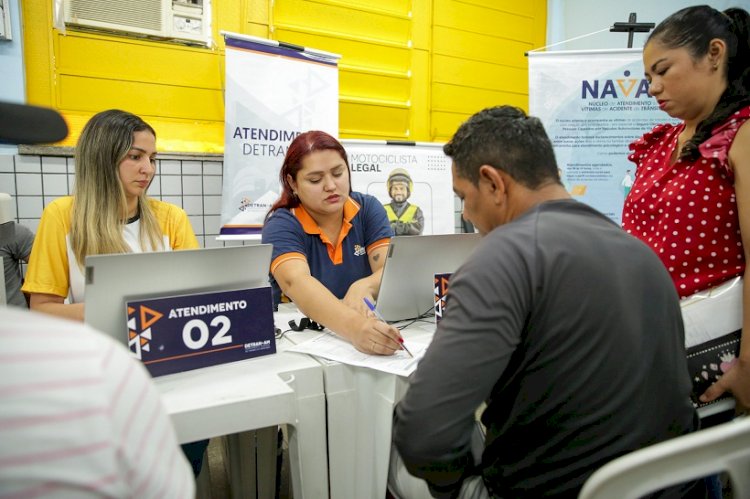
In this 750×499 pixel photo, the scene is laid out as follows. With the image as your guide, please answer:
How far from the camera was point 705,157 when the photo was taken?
1254 millimetres

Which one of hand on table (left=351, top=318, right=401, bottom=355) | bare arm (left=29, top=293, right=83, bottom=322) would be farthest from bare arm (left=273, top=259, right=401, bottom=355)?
bare arm (left=29, top=293, right=83, bottom=322)

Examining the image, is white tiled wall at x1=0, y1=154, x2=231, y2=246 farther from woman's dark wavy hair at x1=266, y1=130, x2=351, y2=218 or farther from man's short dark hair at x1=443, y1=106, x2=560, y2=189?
man's short dark hair at x1=443, y1=106, x2=560, y2=189

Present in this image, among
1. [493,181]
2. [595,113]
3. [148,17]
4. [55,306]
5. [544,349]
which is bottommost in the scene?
[55,306]

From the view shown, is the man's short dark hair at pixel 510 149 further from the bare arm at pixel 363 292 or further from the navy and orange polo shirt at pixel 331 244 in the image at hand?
the navy and orange polo shirt at pixel 331 244

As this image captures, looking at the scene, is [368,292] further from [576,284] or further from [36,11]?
[36,11]

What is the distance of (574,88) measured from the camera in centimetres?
340

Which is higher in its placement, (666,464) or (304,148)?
(304,148)

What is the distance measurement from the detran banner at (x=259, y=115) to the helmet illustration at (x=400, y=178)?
64 cm

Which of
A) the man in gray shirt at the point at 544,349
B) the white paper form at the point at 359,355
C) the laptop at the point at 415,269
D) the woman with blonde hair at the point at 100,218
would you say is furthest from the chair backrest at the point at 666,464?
the woman with blonde hair at the point at 100,218

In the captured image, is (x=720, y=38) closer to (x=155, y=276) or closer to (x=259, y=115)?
(x=155, y=276)

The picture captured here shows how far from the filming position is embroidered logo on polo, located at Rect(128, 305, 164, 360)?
3.89ft

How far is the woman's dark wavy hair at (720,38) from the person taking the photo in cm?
127

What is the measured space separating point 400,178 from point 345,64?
1.01 m

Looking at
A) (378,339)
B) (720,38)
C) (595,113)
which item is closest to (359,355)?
(378,339)
